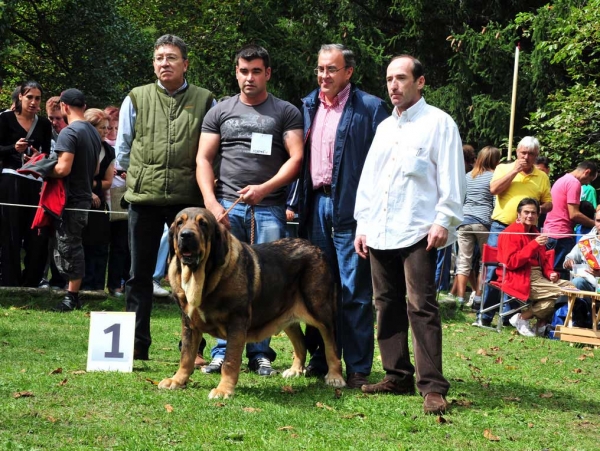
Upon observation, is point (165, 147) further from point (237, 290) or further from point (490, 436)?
point (490, 436)

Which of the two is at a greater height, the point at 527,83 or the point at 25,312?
the point at 527,83

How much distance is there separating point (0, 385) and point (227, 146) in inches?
91.0

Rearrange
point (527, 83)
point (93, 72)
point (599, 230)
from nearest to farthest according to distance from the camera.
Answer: point (599, 230) < point (527, 83) < point (93, 72)

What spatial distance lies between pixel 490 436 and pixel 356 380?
1523mm

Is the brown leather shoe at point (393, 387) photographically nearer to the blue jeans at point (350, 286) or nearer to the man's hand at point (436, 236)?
the blue jeans at point (350, 286)

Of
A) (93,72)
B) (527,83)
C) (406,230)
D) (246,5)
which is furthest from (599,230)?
(93,72)

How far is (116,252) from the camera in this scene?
11305mm

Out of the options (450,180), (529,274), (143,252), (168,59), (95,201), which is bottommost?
(529,274)

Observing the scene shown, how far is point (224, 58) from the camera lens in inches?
874

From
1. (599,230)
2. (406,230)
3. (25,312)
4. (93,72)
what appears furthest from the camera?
(93,72)

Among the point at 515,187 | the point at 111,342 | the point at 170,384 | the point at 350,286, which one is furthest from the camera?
the point at 515,187

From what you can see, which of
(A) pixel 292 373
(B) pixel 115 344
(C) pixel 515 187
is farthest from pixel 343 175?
(C) pixel 515 187

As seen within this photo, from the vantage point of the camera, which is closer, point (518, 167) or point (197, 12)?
point (518, 167)

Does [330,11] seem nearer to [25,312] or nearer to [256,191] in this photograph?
[25,312]
